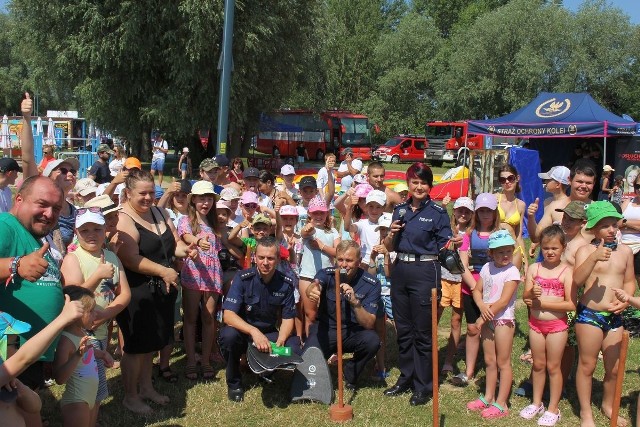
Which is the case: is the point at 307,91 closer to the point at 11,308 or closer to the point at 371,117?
the point at 371,117

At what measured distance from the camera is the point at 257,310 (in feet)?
18.0

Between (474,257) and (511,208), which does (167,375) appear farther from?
(511,208)

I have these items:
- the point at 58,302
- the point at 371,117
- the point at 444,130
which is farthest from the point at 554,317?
the point at 371,117

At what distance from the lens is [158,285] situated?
5.01 m

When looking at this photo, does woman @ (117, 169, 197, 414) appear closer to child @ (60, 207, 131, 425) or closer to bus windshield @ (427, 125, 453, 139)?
child @ (60, 207, 131, 425)

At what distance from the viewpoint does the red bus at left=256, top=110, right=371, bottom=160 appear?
126 feet

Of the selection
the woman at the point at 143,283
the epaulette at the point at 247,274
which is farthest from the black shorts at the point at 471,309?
the woman at the point at 143,283

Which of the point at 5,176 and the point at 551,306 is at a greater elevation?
the point at 5,176

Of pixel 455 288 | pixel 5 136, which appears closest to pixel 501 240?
pixel 455 288

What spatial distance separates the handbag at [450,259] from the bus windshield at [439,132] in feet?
113

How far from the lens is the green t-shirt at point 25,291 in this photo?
3.16 m

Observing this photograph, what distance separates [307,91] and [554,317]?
26286 mm

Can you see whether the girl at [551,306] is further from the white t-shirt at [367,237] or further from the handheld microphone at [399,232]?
the white t-shirt at [367,237]

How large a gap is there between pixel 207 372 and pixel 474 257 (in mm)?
2584
